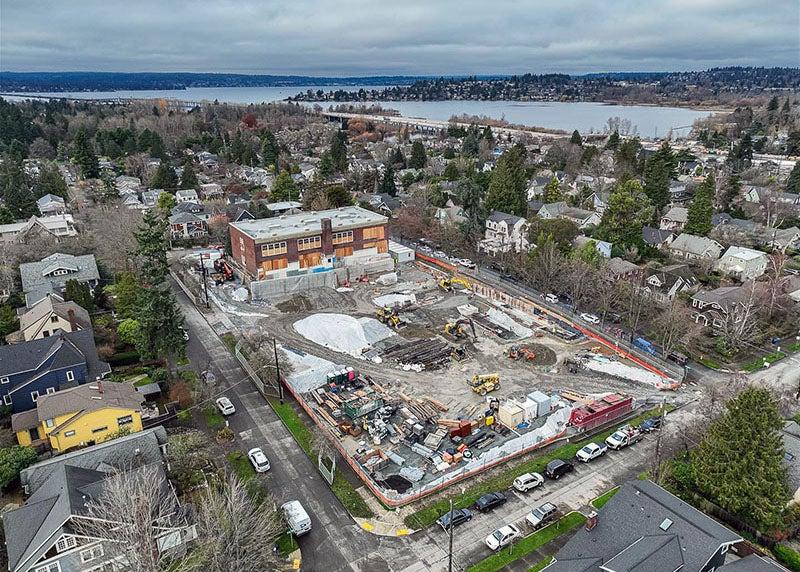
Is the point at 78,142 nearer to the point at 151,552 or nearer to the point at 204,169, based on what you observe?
the point at 204,169

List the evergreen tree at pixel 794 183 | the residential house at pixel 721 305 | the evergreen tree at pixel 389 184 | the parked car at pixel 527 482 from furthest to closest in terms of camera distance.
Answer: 1. the evergreen tree at pixel 389 184
2. the evergreen tree at pixel 794 183
3. the residential house at pixel 721 305
4. the parked car at pixel 527 482

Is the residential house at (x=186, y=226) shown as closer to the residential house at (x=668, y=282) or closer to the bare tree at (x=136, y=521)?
the bare tree at (x=136, y=521)

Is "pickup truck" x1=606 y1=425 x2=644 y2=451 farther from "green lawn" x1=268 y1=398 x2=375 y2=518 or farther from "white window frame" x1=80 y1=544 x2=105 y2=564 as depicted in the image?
"white window frame" x1=80 y1=544 x2=105 y2=564

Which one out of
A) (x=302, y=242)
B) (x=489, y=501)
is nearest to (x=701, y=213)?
(x=302, y=242)

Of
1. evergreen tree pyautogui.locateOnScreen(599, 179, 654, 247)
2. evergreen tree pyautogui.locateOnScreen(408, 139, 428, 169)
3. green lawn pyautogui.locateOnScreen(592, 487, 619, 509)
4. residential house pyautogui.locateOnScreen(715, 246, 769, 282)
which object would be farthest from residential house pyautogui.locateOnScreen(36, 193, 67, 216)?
residential house pyautogui.locateOnScreen(715, 246, 769, 282)

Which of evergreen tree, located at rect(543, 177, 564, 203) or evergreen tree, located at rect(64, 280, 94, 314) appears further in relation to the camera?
evergreen tree, located at rect(543, 177, 564, 203)

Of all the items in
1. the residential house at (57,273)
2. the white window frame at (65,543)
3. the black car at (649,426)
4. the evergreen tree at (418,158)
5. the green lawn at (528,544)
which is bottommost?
the green lawn at (528,544)

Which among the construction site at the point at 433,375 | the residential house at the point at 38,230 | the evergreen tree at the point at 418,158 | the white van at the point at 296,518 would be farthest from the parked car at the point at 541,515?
the evergreen tree at the point at 418,158

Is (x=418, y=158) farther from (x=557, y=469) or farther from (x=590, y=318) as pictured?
(x=557, y=469)
